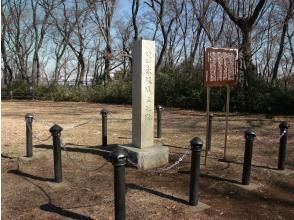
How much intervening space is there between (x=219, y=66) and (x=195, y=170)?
9.70ft

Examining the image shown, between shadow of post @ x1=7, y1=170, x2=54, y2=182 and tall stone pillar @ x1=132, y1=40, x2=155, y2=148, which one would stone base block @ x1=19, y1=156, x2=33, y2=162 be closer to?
shadow of post @ x1=7, y1=170, x2=54, y2=182

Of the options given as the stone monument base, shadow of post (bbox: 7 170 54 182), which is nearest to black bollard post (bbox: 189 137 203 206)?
the stone monument base

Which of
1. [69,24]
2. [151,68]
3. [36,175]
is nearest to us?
[36,175]

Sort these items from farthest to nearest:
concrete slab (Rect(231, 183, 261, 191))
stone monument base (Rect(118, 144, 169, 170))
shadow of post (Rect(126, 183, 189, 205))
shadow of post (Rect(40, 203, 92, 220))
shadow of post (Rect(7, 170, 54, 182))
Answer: stone monument base (Rect(118, 144, 169, 170)) < shadow of post (Rect(7, 170, 54, 182)) < concrete slab (Rect(231, 183, 261, 191)) < shadow of post (Rect(126, 183, 189, 205)) < shadow of post (Rect(40, 203, 92, 220))

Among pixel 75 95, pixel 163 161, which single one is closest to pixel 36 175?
pixel 163 161

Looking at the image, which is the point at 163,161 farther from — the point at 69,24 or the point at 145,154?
the point at 69,24

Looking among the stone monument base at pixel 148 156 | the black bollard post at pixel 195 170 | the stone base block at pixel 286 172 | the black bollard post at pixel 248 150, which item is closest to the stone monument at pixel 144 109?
the stone monument base at pixel 148 156

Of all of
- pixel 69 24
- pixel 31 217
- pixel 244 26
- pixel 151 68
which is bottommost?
pixel 31 217

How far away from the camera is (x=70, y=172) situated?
7.08 m

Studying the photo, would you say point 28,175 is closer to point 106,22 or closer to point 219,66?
point 219,66

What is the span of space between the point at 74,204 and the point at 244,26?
15.7 metres

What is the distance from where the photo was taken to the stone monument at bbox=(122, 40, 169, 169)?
720 cm

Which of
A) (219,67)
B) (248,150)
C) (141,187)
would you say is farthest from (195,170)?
(219,67)

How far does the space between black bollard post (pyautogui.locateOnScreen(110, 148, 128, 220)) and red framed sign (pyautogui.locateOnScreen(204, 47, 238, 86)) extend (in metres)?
3.68
